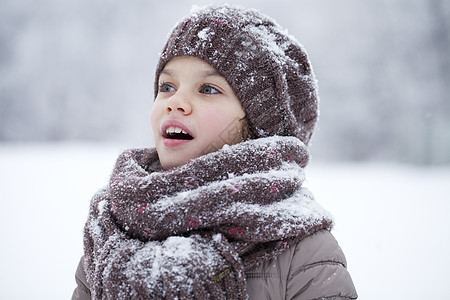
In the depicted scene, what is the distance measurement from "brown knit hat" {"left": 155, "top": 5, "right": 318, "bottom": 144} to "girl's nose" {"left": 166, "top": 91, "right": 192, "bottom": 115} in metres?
0.12

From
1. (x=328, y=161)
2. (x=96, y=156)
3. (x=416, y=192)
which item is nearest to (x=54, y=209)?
(x=96, y=156)

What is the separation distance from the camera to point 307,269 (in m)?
0.73

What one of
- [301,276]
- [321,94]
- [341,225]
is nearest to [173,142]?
[301,276]

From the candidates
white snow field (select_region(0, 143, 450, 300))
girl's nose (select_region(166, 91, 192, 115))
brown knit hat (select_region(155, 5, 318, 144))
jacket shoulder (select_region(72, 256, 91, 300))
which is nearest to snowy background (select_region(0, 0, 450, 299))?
white snow field (select_region(0, 143, 450, 300))

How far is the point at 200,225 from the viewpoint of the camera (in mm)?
679

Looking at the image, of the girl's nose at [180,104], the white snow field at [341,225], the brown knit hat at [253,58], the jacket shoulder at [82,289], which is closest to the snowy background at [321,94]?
the white snow field at [341,225]

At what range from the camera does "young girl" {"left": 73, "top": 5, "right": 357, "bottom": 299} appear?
0.65 meters

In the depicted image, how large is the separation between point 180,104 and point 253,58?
23 centimetres

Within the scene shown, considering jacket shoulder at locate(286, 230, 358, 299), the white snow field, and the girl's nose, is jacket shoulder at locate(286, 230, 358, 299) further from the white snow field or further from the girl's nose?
the white snow field

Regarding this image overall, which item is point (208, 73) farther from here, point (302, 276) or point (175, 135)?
point (302, 276)

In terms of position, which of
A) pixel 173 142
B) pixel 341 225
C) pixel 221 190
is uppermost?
pixel 173 142

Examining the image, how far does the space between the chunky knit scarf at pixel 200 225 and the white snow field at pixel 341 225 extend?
140 cm

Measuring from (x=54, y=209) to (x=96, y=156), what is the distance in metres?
2.51

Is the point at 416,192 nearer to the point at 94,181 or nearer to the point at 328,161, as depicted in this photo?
the point at 328,161
